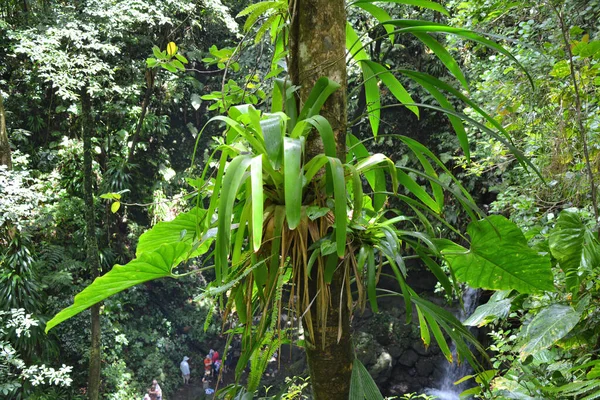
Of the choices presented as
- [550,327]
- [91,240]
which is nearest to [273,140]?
[550,327]

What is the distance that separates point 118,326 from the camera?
6316mm

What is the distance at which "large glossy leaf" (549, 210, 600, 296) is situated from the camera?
2.79 feet

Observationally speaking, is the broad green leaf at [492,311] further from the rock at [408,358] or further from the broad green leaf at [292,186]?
the rock at [408,358]

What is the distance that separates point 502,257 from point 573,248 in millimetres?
191

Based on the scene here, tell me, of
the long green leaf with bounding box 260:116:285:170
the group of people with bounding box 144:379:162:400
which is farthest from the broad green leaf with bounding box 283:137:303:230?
the group of people with bounding box 144:379:162:400

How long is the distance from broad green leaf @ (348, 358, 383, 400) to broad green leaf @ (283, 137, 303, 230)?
276mm

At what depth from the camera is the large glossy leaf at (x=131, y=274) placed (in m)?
0.71

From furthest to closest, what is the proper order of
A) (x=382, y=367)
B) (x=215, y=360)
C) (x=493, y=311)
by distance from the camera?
(x=215, y=360) → (x=382, y=367) → (x=493, y=311)

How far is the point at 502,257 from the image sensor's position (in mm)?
764

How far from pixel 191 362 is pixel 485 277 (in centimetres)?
714

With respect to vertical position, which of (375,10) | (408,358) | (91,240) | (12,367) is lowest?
(408,358)

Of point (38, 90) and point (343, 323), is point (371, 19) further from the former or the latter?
point (343, 323)

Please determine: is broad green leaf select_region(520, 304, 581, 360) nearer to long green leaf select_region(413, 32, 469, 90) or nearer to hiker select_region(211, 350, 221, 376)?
long green leaf select_region(413, 32, 469, 90)

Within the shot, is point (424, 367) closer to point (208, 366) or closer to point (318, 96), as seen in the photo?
point (208, 366)
